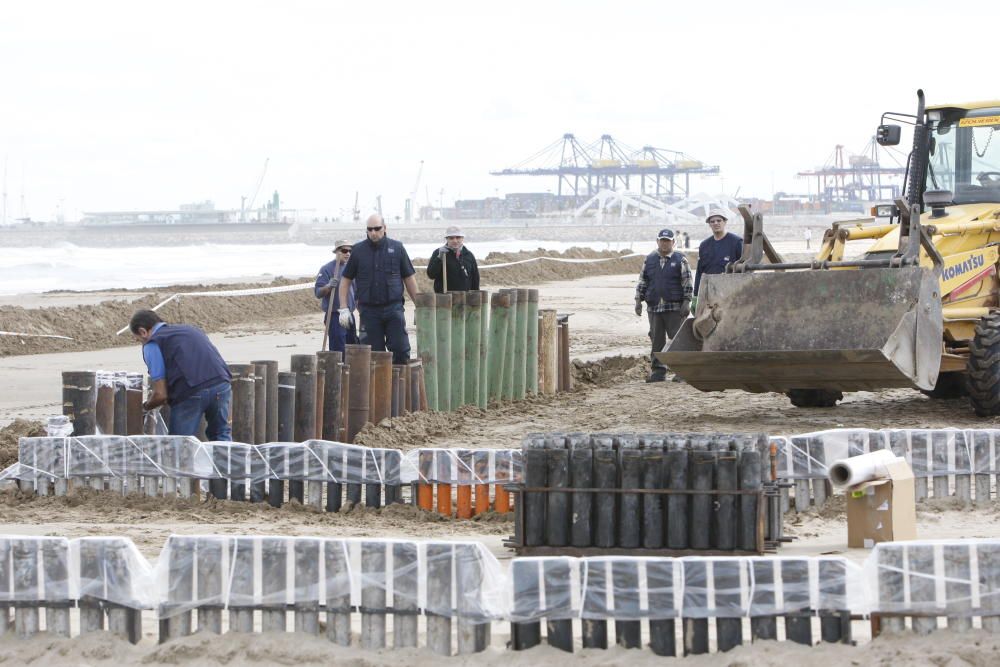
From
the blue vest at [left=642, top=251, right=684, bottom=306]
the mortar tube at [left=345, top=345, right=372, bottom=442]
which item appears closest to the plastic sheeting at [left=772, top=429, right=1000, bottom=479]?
the mortar tube at [left=345, top=345, right=372, bottom=442]

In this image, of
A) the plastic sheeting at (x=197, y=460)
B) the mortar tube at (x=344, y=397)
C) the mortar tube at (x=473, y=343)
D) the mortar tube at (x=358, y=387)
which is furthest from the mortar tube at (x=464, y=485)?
the mortar tube at (x=473, y=343)

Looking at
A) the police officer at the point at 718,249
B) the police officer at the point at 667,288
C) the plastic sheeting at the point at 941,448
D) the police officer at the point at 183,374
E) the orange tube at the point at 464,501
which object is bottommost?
the orange tube at the point at 464,501

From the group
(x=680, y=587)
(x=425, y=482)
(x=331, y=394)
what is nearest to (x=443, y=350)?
(x=331, y=394)

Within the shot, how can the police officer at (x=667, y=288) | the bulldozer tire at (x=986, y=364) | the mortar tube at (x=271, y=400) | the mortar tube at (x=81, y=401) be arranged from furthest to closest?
the police officer at (x=667, y=288) < the bulldozer tire at (x=986, y=364) < the mortar tube at (x=271, y=400) < the mortar tube at (x=81, y=401)

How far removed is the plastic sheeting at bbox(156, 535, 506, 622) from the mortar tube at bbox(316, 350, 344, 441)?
4.51 meters

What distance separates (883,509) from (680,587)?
1852 millimetres

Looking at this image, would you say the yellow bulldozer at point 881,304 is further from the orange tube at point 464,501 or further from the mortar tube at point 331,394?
the orange tube at point 464,501

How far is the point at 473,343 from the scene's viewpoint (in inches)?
500

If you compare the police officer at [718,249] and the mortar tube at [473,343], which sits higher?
the police officer at [718,249]

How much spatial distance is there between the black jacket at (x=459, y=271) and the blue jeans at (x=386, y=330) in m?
1.09

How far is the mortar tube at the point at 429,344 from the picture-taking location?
40.3 ft

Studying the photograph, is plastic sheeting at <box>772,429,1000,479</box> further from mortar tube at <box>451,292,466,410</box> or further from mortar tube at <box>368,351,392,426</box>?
mortar tube at <box>451,292,466,410</box>

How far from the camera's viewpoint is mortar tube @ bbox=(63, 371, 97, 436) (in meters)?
9.43

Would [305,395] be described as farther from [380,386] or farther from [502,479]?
[502,479]
